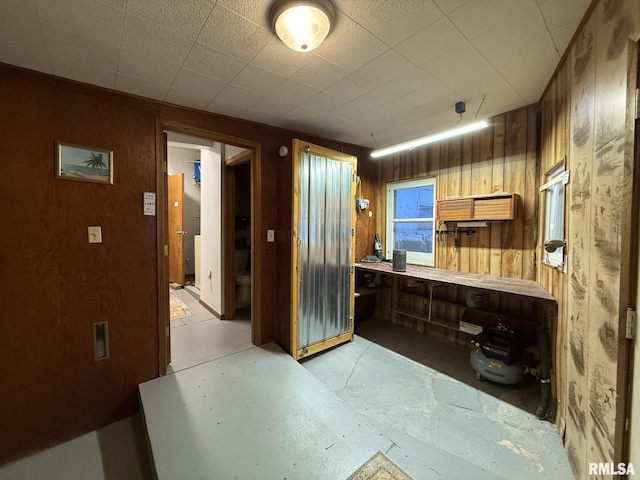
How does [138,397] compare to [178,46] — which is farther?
[138,397]

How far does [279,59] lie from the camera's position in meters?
1.69

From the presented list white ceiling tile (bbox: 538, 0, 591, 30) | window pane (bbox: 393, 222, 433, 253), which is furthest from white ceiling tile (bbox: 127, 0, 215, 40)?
window pane (bbox: 393, 222, 433, 253)

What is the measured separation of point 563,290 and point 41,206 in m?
3.71

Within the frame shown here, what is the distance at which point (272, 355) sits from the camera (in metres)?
2.66

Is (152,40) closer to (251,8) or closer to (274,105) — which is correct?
(251,8)

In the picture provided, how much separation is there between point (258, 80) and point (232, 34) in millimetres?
492

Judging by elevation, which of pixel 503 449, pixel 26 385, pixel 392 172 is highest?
pixel 392 172

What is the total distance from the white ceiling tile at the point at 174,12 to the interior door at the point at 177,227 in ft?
14.3

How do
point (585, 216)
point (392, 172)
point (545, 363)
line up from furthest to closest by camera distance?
1. point (392, 172)
2. point (545, 363)
3. point (585, 216)

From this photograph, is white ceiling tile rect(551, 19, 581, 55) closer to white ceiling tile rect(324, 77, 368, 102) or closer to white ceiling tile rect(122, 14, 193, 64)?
white ceiling tile rect(324, 77, 368, 102)

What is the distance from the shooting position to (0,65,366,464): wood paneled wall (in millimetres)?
1714

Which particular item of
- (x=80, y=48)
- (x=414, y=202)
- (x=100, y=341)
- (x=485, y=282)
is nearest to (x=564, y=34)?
(x=485, y=282)

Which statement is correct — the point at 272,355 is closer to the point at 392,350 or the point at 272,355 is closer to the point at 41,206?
the point at 392,350

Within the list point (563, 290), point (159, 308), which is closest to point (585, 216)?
point (563, 290)
